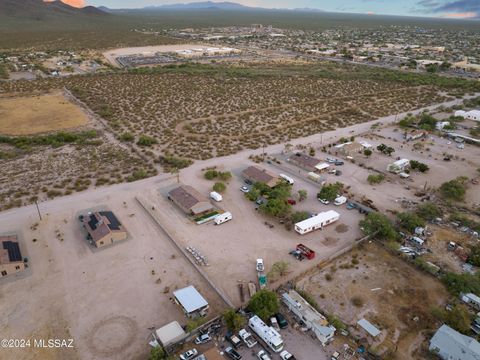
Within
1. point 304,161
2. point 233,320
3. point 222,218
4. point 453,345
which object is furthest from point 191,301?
point 304,161

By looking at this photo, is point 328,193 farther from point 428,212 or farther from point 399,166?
point 399,166

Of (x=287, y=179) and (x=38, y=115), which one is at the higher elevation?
(x=38, y=115)

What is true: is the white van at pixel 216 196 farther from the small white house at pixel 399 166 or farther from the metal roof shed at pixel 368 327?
the small white house at pixel 399 166

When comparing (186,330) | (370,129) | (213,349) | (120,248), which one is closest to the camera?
(213,349)

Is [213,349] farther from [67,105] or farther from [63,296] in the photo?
[67,105]

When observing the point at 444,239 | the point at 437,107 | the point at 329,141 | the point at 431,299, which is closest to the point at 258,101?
the point at 329,141
